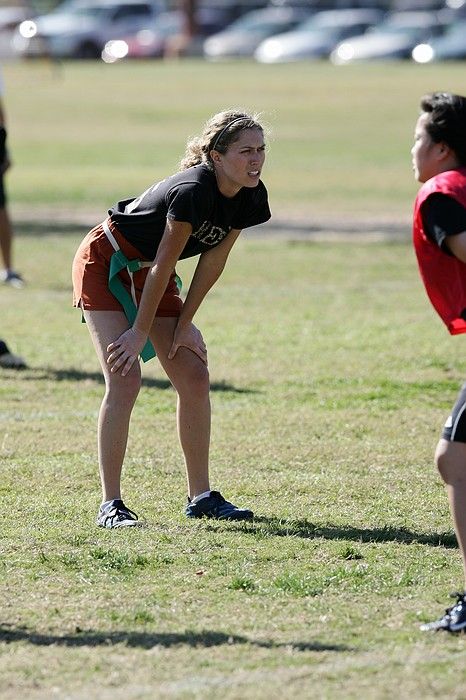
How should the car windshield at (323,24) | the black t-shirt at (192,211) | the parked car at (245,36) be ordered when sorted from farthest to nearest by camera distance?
the car windshield at (323,24) → the parked car at (245,36) → the black t-shirt at (192,211)

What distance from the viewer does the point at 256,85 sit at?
40.4m

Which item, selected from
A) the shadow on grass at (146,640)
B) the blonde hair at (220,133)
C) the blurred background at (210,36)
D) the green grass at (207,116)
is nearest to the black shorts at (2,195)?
the green grass at (207,116)

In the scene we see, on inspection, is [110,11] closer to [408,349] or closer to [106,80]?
[106,80]

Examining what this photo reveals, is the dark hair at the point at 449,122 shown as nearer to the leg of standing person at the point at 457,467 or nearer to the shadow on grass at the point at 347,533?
the leg of standing person at the point at 457,467

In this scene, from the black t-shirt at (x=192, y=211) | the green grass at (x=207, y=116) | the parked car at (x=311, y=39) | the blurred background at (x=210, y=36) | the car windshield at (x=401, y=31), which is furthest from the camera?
the parked car at (x=311, y=39)

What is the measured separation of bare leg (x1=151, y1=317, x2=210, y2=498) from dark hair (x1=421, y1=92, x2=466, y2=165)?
76.6 inches

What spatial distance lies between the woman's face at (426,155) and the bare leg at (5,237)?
319 inches

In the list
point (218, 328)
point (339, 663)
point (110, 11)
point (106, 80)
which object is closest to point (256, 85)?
point (106, 80)

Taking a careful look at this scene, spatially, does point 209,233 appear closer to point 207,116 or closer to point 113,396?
point 113,396

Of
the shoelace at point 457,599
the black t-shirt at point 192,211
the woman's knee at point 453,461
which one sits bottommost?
the shoelace at point 457,599

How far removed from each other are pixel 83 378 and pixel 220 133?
3757 millimetres

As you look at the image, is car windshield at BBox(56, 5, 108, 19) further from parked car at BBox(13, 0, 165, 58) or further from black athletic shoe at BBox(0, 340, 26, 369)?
black athletic shoe at BBox(0, 340, 26, 369)

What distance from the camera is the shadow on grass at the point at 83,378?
8969 mm

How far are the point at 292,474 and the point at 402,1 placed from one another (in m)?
70.2
